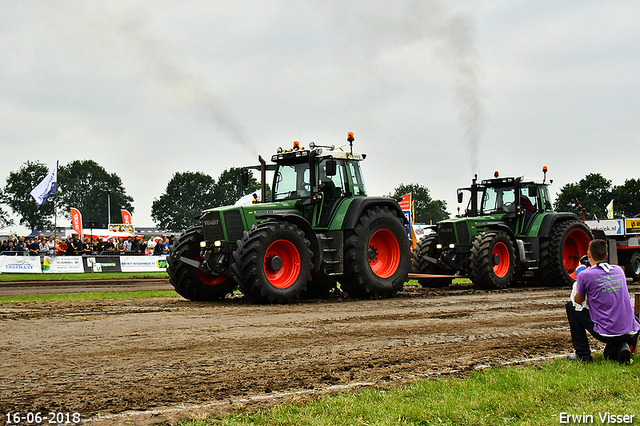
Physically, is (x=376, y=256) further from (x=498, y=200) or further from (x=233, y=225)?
(x=498, y=200)

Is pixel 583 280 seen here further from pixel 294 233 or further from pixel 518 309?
pixel 294 233

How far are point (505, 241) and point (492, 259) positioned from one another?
610 millimetres

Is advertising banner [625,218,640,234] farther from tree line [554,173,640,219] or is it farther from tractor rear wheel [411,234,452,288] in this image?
tree line [554,173,640,219]

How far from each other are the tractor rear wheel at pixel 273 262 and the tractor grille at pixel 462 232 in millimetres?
5381

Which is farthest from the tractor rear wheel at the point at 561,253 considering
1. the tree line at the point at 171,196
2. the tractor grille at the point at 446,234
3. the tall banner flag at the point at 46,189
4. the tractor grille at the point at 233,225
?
the tree line at the point at 171,196

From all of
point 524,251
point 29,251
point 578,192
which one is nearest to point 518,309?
point 524,251

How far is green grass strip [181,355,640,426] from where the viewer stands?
164 inches

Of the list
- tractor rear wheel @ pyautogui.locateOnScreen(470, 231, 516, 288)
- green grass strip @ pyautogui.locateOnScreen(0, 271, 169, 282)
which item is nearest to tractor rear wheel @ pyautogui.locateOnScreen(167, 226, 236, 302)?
tractor rear wheel @ pyautogui.locateOnScreen(470, 231, 516, 288)

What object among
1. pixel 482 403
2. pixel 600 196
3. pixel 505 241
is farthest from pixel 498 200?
pixel 600 196

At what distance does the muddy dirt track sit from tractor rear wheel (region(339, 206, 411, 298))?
57.0 inches

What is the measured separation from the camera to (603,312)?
5859 mm

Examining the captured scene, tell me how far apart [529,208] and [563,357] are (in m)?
11.4

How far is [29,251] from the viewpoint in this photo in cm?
2556

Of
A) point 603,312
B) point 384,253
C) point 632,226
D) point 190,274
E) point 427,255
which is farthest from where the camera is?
point 632,226
